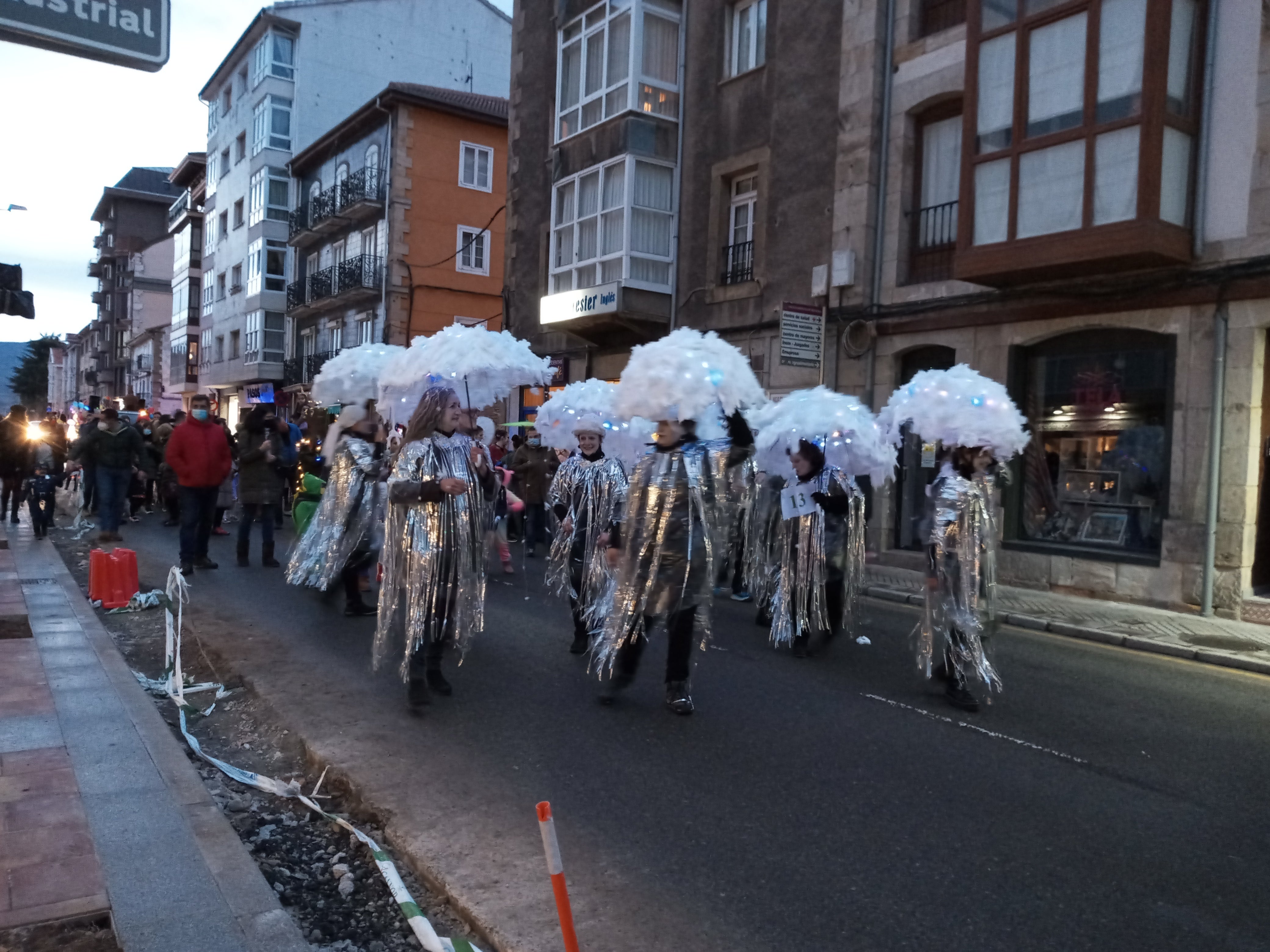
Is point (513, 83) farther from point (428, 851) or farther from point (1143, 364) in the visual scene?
point (428, 851)

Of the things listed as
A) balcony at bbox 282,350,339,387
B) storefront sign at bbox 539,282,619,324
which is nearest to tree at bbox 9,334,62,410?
balcony at bbox 282,350,339,387

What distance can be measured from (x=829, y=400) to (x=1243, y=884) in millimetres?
4741

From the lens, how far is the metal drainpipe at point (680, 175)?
18.2m

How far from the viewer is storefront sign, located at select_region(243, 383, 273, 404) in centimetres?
3944

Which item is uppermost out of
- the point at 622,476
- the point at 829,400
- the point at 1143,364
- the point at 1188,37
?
the point at 1188,37

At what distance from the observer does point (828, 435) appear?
752 cm

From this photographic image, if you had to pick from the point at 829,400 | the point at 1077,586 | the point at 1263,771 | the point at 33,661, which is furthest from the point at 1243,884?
the point at 1077,586

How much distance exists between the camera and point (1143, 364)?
11.5m

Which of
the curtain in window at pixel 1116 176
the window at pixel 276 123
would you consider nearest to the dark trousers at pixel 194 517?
the curtain in window at pixel 1116 176

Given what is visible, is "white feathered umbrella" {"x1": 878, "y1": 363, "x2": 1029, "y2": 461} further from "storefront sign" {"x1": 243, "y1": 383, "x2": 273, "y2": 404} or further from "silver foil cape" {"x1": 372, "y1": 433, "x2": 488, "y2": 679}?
"storefront sign" {"x1": 243, "y1": 383, "x2": 273, "y2": 404}

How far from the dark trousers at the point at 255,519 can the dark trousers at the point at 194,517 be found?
469mm

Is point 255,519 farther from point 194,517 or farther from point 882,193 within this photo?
point 882,193

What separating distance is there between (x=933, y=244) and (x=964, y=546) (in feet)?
30.2

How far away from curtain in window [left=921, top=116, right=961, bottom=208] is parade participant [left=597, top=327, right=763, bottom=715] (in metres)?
9.71
